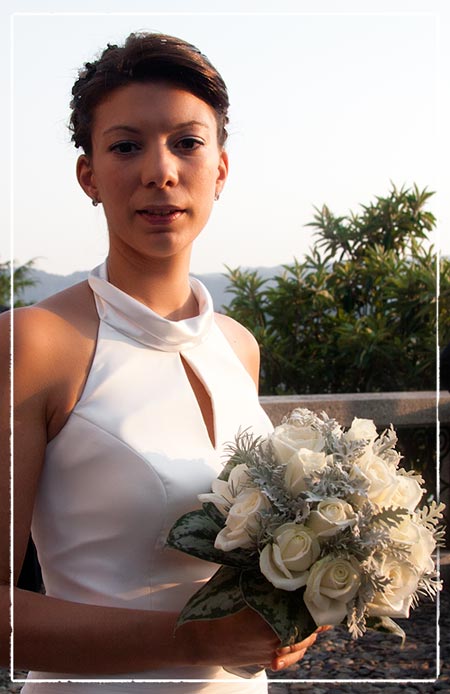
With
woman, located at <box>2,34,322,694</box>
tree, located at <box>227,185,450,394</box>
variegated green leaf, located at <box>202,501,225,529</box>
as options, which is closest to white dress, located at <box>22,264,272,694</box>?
woman, located at <box>2,34,322,694</box>

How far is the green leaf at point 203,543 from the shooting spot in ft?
5.73

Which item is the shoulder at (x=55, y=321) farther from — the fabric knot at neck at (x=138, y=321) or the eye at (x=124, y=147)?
the eye at (x=124, y=147)

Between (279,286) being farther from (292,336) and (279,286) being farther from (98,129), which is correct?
(98,129)

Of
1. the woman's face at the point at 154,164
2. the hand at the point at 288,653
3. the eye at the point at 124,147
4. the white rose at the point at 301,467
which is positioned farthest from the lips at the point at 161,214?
the hand at the point at 288,653

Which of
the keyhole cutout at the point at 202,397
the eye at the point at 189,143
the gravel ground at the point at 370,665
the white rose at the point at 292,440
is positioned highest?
the eye at the point at 189,143

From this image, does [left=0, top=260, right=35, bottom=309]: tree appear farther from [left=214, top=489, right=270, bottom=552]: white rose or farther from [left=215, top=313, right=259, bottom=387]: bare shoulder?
[left=214, top=489, right=270, bottom=552]: white rose

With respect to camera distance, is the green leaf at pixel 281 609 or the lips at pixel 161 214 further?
the lips at pixel 161 214

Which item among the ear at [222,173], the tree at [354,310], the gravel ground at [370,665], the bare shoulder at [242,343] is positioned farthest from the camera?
the tree at [354,310]

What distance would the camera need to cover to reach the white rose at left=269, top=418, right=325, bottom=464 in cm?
179

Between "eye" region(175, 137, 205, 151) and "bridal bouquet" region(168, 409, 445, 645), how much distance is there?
796 mm

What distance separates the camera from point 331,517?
→ 1643 millimetres

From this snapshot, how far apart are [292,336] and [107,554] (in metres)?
5.42

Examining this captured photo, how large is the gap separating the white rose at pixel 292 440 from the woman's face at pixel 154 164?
0.61 meters

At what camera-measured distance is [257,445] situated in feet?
6.16
